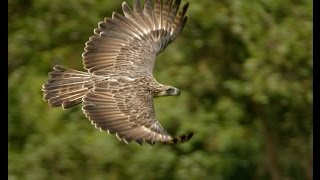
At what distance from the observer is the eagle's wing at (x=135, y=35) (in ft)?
17.5

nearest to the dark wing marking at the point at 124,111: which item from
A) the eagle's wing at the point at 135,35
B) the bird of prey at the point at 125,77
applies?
the bird of prey at the point at 125,77

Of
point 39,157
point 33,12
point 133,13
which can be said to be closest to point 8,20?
point 33,12

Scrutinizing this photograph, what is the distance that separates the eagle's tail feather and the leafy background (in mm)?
1975

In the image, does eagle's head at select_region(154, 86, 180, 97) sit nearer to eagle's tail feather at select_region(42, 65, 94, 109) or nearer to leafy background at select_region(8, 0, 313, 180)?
eagle's tail feather at select_region(42, 65, 94, 109)

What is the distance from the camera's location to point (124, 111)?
4.88 m

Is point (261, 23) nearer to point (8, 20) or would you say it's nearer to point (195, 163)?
point (195, 163)

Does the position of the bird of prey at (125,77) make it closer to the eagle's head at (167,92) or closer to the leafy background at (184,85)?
the eagle's head at (167,92)

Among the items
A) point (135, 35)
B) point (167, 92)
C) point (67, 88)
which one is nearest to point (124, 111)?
point (167, 92)

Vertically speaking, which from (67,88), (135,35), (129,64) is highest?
(135,35)

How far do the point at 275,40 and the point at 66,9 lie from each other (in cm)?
146

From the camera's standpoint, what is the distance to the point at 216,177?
7.75m

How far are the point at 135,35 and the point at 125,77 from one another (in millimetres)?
472

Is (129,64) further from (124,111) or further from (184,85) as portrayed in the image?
(184,85)

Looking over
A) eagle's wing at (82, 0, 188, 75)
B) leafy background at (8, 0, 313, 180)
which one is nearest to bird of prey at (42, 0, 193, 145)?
eagle's wing at (82, 0, 188, 75)
